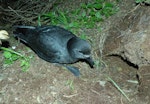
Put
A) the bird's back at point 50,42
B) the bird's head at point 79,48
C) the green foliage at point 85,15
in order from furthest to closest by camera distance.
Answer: the green foliage at point 85,15 < the bird's back at point 50,42 < the bird's head at point 79,48

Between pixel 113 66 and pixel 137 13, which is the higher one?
pixel 137 13

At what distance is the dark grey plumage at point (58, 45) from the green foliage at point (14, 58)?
0.78ft

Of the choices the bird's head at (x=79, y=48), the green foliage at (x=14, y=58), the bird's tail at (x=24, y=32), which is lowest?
the green foliage at (x=14, y=58)

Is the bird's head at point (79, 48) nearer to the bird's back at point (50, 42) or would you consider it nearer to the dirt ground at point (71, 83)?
the bird's back at point (50, 42)

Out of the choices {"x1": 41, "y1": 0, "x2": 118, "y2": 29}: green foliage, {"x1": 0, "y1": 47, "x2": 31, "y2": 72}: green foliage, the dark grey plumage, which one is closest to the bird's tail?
the dark grey plumage

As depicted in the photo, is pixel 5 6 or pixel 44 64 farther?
pixel 5 6

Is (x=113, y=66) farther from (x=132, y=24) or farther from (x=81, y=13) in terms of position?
(x=81, y=13)

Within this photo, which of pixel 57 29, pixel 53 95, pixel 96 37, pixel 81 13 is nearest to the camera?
pixel 53 95

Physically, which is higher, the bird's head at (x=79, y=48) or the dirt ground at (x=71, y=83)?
the bird's head at (x=79, y=48)

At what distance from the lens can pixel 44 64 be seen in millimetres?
4633

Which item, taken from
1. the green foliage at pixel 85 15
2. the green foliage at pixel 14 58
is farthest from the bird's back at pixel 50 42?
the green foliage at pixel 85 15

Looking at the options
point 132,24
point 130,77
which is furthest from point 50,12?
point 130,77

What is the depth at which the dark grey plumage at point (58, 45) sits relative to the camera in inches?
162

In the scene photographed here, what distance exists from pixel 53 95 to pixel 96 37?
1.33 meters
